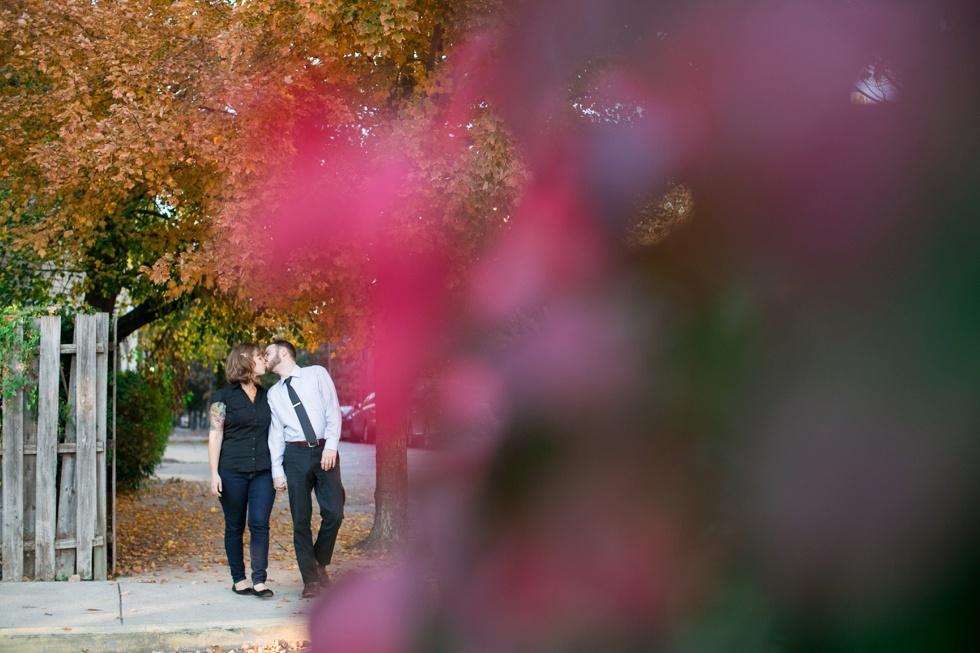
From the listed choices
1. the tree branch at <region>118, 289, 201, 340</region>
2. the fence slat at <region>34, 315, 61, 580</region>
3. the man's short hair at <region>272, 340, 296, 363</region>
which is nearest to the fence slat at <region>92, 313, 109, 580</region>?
the fence slat at <region>34, 315, 61, 580</region>

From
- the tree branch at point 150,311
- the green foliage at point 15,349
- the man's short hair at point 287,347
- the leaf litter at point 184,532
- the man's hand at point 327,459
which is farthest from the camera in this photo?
the tree branch at point 150,311

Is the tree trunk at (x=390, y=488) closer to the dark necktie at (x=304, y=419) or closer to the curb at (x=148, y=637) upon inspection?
the dark necktie at (x=304, y=419)

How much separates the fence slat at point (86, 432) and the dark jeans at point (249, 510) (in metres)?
1.30

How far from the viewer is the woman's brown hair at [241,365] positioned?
6.36m

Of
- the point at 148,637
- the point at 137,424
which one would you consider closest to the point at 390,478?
the point at 148,637

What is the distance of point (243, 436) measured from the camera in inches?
251

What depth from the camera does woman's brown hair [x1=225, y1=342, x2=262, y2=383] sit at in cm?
636

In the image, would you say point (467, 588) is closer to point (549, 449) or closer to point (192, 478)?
point (549, 449)

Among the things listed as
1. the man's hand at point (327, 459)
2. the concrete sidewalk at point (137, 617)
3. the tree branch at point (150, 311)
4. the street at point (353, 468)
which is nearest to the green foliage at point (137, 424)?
the tree branch at point (150, 311)

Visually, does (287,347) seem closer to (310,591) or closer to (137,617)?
(310,591)

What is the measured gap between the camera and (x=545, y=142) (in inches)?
330

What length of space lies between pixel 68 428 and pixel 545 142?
15.1 feet

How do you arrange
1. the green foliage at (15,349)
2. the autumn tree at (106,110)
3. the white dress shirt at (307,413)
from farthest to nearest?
the autumn tree at (106,110) < the green foliage at (15,349) < the white dress shirt at (307,413)

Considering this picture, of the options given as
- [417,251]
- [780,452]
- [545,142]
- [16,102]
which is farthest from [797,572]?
[16,102]
